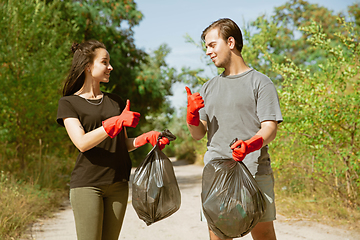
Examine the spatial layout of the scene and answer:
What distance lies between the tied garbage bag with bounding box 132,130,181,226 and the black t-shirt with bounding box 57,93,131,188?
5.2 inches

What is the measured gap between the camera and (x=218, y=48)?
81.0 inches

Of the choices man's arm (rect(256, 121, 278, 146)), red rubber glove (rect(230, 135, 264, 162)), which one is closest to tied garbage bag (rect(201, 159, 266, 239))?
red rubber glove (rect(230, 135, 264, 162))

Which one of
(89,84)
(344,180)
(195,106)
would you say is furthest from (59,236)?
(344,180)

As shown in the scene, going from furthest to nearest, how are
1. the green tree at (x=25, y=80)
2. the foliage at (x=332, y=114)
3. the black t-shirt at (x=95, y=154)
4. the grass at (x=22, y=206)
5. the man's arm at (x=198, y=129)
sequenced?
the green tree at (x=25, y=80) < the foliage at (x=332, y=114) < the grass at (x=22, y=206) < the man's arm at (x=198, y=129) < the black t-shirt at (x=95, y=154)

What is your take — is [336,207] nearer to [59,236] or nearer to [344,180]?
[344,180]

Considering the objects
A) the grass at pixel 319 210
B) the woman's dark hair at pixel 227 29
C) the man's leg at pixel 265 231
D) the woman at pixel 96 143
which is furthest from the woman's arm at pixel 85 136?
the grass at pixel 319 210

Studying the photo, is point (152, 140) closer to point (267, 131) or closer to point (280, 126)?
point (267, 131)

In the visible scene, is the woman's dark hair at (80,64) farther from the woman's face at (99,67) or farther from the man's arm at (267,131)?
the man's arm at (267,131)

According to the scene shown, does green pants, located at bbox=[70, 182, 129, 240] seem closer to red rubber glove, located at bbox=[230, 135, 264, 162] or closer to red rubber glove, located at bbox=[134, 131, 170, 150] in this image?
red rubber glove, located at bbox=[134, 131, 170, 150]

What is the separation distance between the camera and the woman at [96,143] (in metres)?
1.95

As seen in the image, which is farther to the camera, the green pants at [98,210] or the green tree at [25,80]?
the green tree at [25,80]

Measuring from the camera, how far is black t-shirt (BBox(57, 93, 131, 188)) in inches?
78.4

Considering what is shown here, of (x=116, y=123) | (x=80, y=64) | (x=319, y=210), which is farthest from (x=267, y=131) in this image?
(x=319, y=210)

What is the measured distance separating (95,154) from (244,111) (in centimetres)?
98
